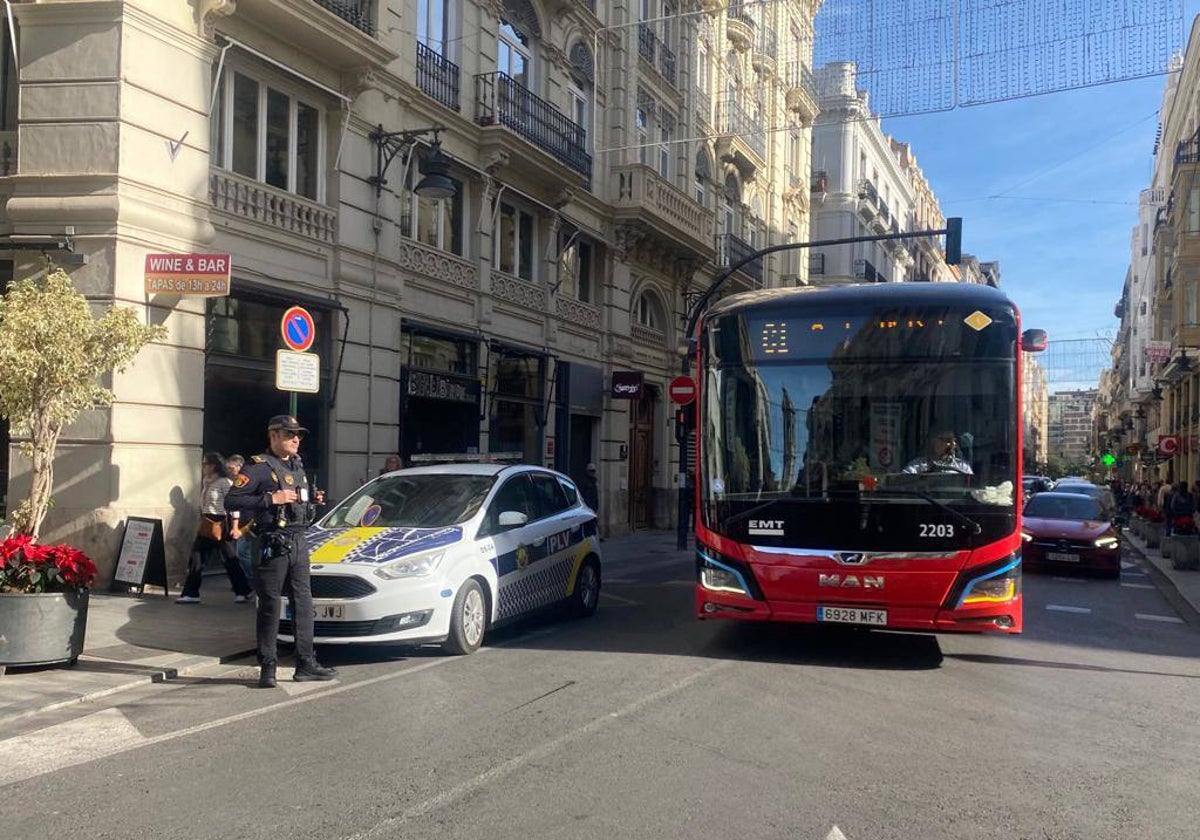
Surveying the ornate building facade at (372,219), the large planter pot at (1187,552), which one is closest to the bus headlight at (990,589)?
the ornate building facade at (372,219)

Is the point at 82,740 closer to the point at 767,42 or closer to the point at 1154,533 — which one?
the point at 1154,533

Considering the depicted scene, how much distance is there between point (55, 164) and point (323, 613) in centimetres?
702

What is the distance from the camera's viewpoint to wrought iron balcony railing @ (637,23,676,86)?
26328 mm

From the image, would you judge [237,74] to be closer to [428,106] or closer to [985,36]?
[428,106]

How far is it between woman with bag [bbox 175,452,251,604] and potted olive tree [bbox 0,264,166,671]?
2075mm

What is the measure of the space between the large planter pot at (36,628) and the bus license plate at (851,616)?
19.2 feet

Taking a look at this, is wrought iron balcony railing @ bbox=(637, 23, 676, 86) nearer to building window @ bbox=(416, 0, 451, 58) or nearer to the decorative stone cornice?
building window @ bbox=(416, 0, 451, 58)

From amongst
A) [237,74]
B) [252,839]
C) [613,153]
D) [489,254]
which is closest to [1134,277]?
[613,153]

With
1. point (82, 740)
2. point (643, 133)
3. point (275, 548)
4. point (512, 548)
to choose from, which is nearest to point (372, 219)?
point (512, 548)

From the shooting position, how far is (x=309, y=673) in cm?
791

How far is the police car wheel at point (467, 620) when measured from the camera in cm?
888

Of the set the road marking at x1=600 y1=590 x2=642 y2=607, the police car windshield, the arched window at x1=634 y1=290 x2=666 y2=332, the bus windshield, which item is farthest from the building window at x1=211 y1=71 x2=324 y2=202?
the arched window at x1=634 y1=290 x2=666 y2=332

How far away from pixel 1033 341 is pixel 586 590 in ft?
17.5

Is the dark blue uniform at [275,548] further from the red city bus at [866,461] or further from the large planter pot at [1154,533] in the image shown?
the large planter pot at [1154,533]
